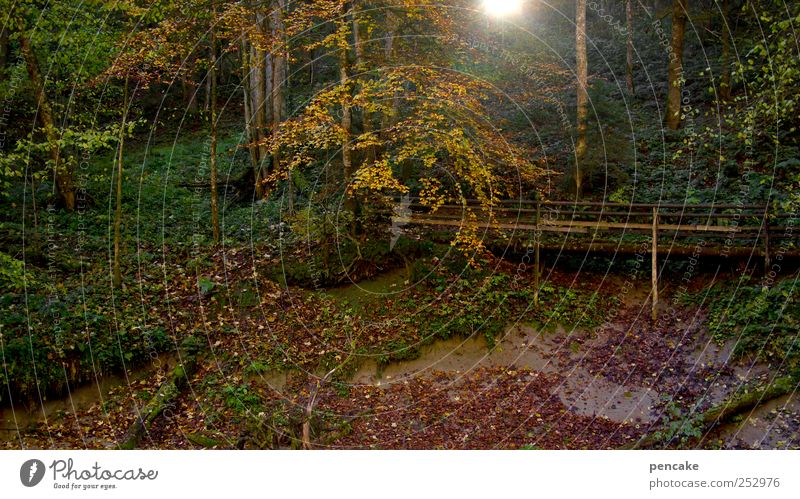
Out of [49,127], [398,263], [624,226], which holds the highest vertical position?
[49,127]

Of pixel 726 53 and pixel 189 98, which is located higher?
pixel 189 98

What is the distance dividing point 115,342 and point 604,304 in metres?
9.38

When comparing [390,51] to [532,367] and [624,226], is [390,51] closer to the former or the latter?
[624,226]

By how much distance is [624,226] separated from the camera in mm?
12094

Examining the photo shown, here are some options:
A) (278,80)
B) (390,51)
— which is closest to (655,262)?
(390,51)

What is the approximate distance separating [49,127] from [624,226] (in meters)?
11.3

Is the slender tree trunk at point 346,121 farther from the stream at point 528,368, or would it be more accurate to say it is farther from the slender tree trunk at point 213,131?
the slender tree trunk at point 213,131

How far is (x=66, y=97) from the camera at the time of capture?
15000 millimetres

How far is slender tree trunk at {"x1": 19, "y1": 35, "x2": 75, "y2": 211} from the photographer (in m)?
11.3

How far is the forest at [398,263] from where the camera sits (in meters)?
9.25

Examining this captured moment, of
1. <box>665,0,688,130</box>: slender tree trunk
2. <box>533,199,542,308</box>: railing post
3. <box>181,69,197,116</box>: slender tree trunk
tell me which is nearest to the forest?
<box>533,199,542,308</box>: railing post

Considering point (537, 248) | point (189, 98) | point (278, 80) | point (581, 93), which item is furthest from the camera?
point (189, 98)

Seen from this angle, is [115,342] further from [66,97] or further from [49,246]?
[66,97]

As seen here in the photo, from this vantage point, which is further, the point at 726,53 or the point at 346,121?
the point at 726,53
